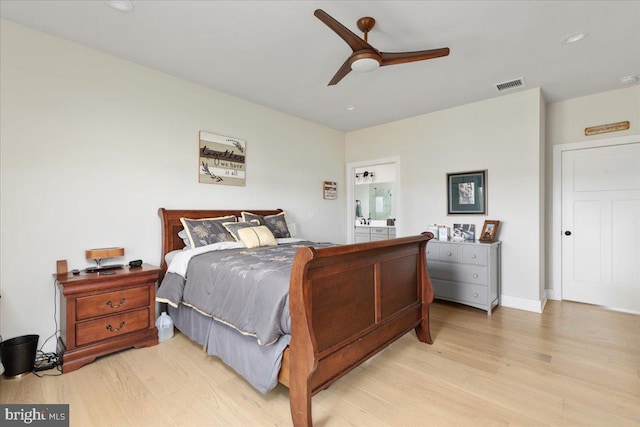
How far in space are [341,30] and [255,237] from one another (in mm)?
2043

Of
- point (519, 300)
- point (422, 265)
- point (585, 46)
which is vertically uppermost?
point (585, 46)

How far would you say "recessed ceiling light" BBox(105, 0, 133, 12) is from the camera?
6.82ft

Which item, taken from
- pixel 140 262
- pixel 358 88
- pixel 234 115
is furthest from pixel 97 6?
pixel 358 88

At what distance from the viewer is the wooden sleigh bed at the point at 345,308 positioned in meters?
1.55

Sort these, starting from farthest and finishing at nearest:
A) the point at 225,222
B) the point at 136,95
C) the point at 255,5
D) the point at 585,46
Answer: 1. the point at 225,222
2. the point at 136,95
3. the point at 585,46
4. the point at 255,5

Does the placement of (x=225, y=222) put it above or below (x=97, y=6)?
below

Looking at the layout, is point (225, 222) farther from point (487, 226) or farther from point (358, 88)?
point (487, 226)

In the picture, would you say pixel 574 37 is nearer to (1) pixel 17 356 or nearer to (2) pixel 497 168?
(2) pixel 497 168

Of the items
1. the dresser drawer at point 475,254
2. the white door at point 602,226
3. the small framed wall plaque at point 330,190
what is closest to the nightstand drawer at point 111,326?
the small framed wall plaque at point 330,190

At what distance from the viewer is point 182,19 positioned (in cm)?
228

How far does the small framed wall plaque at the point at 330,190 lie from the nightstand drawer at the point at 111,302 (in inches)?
123

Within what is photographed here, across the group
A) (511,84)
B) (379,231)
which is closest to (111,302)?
(379,231)

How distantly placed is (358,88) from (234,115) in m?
1.60

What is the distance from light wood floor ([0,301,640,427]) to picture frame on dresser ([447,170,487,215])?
5.75 feet
